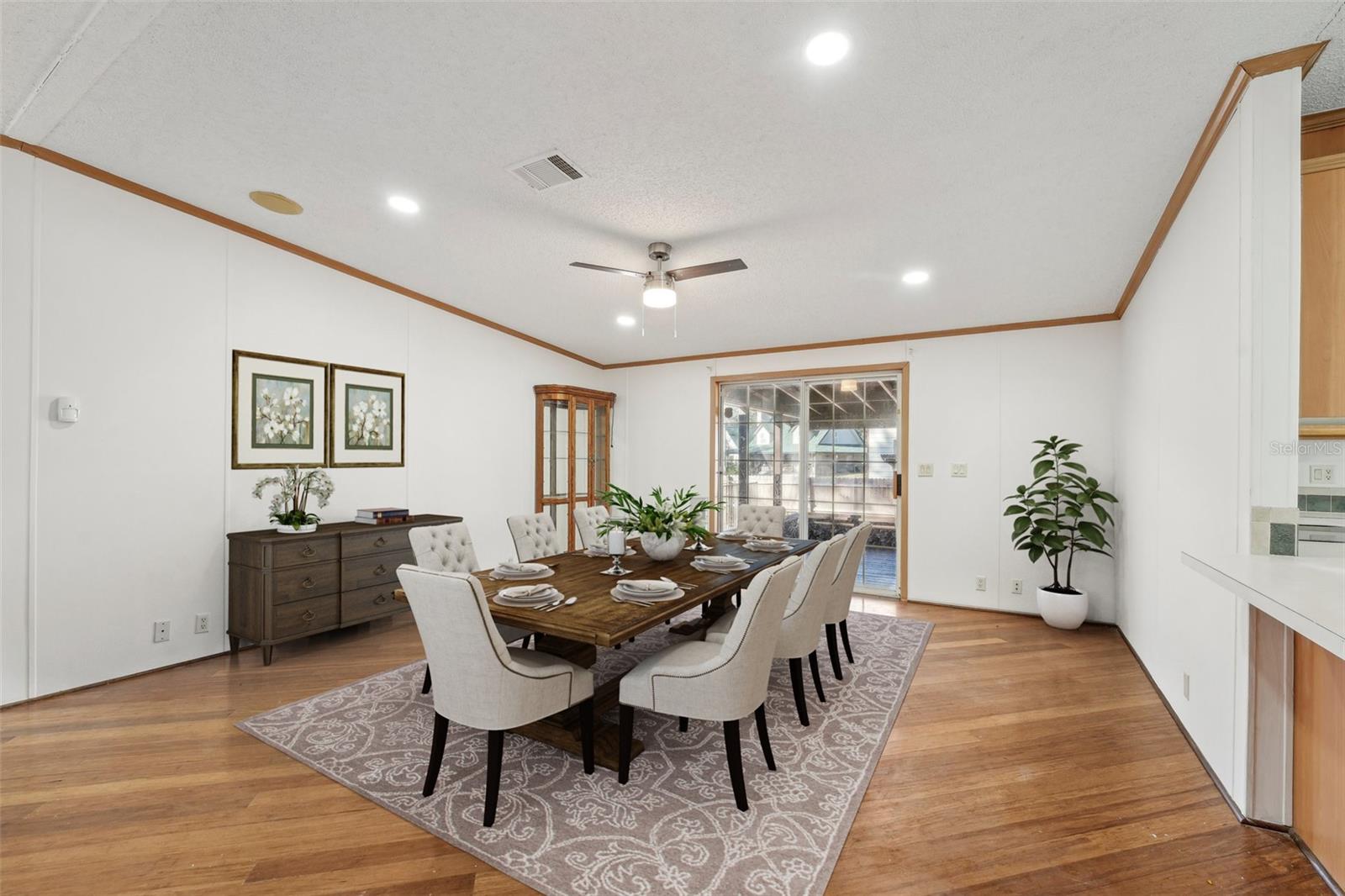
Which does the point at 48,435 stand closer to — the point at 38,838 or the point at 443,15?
the point at 38,838

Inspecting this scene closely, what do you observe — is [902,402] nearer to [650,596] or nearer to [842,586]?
[842,586]

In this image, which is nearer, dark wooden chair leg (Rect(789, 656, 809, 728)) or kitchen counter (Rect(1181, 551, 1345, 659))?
kitchen counter (Rect(1181, 551, 1345, 659))

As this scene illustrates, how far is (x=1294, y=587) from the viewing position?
1502mm

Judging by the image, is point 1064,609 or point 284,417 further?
point 1064,609

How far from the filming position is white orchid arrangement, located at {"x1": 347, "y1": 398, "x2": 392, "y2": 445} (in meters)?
4.38

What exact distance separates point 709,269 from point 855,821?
2.69m

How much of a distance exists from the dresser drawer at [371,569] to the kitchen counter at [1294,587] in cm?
407

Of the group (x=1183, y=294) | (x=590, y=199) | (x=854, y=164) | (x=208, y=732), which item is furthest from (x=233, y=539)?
(x=1183, y=294)

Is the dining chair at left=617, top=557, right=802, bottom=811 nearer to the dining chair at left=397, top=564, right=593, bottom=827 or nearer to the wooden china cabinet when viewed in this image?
the dining chair at left=397, top=564, right=593, bottom=827

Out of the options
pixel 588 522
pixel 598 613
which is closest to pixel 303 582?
pixel 588 522

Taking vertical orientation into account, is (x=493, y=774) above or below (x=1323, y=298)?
below

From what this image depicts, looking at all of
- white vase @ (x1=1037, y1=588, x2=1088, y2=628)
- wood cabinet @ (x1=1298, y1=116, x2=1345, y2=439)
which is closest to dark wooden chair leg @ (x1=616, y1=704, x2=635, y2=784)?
wood cabinet @ (x1=1298, y1=116, x2=1345, y2=439)

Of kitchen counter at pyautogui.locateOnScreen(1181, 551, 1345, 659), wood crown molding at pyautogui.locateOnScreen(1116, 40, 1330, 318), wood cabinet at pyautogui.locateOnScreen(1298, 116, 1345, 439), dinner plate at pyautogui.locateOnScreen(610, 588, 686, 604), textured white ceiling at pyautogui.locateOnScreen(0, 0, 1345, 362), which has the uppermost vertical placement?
textured white ceiling at pyautogui.locateOnScreen(0, 0, 1345, 362)

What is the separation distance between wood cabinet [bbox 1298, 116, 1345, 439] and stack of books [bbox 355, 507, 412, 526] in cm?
495
